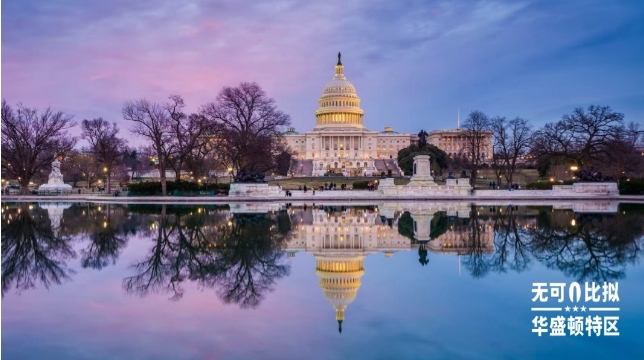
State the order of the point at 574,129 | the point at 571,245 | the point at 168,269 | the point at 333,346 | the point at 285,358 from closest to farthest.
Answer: the point at 285,358, the point at 333,346, the point at 168,269, the point at 571,245, the point at 574,129

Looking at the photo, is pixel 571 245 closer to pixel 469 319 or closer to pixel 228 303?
pixel 469 319

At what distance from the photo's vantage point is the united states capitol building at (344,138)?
136m

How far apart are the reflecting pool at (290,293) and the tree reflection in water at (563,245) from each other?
7 centimetres

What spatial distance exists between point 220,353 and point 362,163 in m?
128

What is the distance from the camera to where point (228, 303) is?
9.98 m

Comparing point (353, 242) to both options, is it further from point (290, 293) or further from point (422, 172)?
point (422, 172)

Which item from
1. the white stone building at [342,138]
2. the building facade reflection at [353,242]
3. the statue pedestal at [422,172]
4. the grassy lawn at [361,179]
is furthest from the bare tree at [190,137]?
the white stone building at [342,138]

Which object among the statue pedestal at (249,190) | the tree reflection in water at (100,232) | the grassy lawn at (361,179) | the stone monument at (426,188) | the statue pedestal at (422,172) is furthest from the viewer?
the grassy lawn at (361,179)

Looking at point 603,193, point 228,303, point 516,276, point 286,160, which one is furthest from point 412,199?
point 286,160

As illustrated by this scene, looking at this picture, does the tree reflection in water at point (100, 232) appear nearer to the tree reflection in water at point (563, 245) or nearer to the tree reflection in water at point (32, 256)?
the tree reflection in water at point (32, 256)

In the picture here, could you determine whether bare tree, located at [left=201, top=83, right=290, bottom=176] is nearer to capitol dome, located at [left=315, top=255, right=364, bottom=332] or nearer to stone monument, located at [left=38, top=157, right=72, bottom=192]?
stone monument, located at [left=38, top=157, right=72, bottom=192]

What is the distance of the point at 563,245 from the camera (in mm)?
16281

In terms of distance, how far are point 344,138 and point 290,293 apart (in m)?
126

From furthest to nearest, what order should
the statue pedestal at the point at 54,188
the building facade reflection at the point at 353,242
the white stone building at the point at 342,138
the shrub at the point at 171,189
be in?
the white stone building at the point at 342,138
the statue pedestal at the point at 54,188
the shrub at the point at 171,189
the building facade reflection at the point at 353,242
